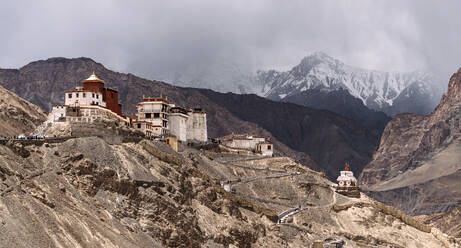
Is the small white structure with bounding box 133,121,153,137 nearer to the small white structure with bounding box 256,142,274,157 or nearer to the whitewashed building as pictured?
the whitewashed building

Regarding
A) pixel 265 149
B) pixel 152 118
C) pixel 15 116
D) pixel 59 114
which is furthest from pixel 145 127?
pixel 15 116

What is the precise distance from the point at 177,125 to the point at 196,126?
34.0ft

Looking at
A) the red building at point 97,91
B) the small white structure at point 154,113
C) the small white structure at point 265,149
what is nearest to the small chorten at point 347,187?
the small white structure at point 265,149

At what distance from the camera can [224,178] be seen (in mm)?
124750

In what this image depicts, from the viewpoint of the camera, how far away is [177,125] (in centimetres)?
12938

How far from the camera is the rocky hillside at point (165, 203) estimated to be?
8025 centimetres

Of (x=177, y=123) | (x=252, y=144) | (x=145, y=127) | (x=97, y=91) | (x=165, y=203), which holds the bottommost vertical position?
(x=165, y=203)

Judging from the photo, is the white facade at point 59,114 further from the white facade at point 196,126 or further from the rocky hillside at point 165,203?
the white facade at point 196,126

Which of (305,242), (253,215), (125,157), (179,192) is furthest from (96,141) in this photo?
(305,242)

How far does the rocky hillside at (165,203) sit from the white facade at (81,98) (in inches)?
394

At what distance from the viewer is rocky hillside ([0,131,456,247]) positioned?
80250 mm

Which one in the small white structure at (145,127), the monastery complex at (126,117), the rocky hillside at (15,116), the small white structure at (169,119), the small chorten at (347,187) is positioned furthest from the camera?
the rocky hillside at (15,116)

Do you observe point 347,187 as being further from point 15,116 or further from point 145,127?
point 15,116

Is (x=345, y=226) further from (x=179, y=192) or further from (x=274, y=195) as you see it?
(x=179, y=192)
